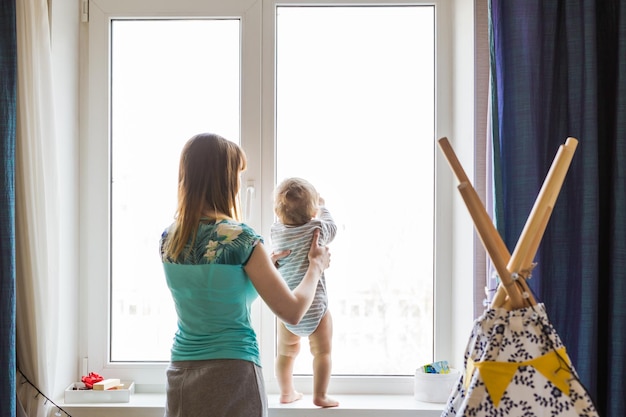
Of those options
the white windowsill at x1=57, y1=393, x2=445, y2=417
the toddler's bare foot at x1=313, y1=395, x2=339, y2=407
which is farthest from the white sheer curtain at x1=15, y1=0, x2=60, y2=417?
the toddler's bare foot at x1=313, y1=395, x2=339, y2=407

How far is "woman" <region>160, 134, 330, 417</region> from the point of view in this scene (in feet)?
6.31

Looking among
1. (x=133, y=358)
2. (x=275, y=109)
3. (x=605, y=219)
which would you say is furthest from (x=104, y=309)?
(x=605, y=219)

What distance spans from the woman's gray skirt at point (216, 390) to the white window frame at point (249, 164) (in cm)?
63

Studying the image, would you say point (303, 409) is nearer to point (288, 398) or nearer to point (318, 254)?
point (288, 398)

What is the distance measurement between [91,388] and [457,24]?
1.76 metres

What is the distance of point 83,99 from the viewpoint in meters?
2.61

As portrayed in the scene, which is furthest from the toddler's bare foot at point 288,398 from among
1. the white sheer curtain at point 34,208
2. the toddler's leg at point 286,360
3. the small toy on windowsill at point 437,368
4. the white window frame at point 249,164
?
the white sheer curtain at point 34,208

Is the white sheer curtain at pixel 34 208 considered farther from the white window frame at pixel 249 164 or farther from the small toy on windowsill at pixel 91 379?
the white window frame at pixel 249 164

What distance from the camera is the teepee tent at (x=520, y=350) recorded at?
1.67m

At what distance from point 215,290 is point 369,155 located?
2.95 feet

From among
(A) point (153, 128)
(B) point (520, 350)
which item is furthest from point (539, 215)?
(A) point (153, 128)

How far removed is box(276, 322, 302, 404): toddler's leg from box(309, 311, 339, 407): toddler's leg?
0.06 metres

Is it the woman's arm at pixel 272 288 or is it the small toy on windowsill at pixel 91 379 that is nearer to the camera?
the woman's arm at pixel 272 288

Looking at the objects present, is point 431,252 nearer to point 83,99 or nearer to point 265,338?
point 265,338
